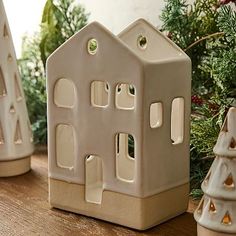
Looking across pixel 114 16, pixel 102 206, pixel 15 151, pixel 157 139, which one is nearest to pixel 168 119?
pixel 157 139

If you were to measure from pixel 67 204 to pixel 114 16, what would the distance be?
1.46 ft

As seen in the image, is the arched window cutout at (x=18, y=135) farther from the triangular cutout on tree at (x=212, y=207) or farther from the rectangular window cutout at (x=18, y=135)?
the triangular cutout on tree at (x=212, y=207)

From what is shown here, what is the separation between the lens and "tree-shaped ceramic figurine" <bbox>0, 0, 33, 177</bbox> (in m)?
1.00

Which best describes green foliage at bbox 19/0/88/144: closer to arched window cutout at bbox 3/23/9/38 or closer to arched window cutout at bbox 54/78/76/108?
arched window cutout at bbox 3/23/9/38

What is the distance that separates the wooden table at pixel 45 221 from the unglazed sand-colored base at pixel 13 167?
0.19 ft

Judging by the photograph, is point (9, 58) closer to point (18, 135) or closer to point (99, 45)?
point (18, 135)

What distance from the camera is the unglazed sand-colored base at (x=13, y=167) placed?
1.02 meters

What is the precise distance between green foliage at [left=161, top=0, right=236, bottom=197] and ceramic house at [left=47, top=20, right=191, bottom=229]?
4cm

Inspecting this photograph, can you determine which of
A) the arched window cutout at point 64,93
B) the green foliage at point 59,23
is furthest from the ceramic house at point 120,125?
the green foliage at point 59,23

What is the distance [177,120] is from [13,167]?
30 centimetres

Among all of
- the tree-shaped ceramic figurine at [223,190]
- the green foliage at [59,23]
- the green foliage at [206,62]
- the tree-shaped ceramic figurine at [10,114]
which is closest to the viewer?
the tree-shaped ceramic figurine at [223,190]

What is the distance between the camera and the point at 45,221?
83 centimetres

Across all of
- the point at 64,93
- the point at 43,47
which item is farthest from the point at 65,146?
the point at 43,47

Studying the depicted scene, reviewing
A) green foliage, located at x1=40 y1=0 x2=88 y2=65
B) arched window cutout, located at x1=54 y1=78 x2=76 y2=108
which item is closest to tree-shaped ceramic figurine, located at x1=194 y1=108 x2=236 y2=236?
arched window cutout, located at x1=54 y1=78 x2=76 y2=108
